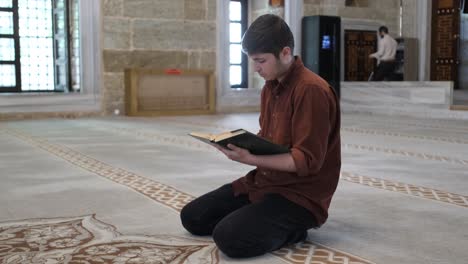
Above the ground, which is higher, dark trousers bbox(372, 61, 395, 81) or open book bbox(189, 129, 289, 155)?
dark trousers bbox(372, 61, 395, 81)

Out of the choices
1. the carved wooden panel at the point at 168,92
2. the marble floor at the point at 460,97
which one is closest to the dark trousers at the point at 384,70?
the marble floor at the point at 460,97

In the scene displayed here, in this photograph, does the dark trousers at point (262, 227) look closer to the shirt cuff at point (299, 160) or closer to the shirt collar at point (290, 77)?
the shirt cuff at point (299, 160)

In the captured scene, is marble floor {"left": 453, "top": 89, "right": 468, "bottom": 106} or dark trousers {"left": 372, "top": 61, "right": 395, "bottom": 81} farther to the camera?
dark trousers {"left": 372, "top": 61, "right": 395, "bottom": 81}

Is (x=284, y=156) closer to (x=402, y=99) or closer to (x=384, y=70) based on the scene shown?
(x=402, y=99)

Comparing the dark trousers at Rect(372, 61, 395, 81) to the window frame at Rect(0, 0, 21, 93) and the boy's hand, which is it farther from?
the boy's hand

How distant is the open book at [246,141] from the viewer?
6.44ft

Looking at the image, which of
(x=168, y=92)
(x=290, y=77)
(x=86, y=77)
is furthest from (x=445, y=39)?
(x=290, y=77)

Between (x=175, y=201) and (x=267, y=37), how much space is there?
4.51 ft

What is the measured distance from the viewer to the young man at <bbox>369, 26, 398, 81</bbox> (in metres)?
11.6

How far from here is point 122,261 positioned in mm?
2113

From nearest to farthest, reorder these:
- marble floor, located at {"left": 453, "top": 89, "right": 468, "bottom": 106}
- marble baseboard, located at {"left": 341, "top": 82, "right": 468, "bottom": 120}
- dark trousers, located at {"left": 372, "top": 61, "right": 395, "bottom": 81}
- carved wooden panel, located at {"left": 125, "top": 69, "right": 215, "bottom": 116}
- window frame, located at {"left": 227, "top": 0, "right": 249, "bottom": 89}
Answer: marble baseboard, located at {"left": 341, "top": 82, "right": 468, "bottom": 120}
carved wooden panel, located at {"left": 125, "top": 69, "right": 215, "bottom": 116}
marble floor, located at {"left": 453, "top": 89, "right": 468, "bottom": 106}
dark trousers, located at {"left": 372, "top": 61, "right": 395, "bottom": 81}
window frame, located at {"left": 227, "top": 0, "right": 249, "bottom": 89}

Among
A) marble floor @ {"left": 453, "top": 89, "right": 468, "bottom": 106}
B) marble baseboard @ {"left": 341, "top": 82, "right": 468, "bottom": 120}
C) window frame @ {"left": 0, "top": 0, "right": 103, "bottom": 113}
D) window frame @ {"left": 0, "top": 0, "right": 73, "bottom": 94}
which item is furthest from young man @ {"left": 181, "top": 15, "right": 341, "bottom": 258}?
marble floor @ {"left": 453, "top": 89, "right": 468, "bottom": 106}

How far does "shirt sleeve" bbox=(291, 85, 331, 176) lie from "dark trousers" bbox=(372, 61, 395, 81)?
401 inches

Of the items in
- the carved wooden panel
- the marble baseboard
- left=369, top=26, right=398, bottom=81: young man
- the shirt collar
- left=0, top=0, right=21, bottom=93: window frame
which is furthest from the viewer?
left=369, top=26, right=398, bottom=81: young man
